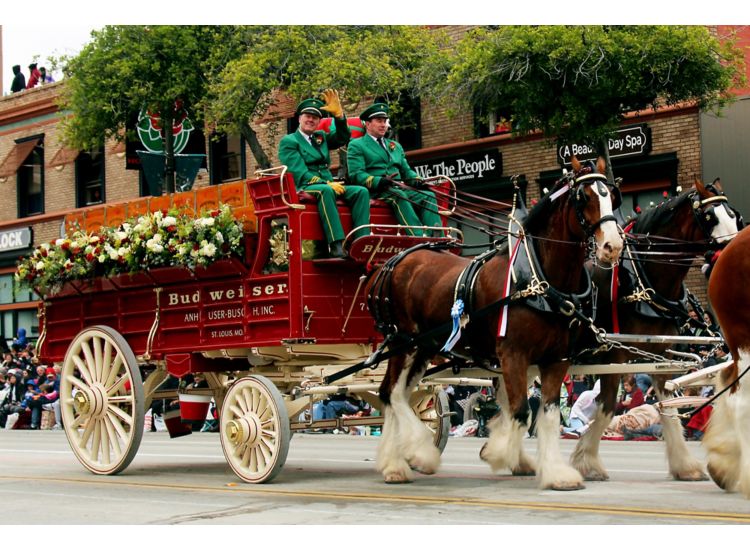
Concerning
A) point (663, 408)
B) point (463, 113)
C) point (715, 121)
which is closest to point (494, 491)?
point (663, 408)

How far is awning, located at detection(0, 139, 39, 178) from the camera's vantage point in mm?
37062

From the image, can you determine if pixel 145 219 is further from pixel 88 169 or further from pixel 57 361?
pixel 88 169

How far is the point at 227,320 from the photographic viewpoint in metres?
11.7

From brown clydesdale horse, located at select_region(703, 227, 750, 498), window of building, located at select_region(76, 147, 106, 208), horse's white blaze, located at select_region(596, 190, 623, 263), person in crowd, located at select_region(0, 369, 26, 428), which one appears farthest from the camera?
window of building, located at select_region(76, 147, 106, 208)

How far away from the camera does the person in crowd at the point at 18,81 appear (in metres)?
38.4

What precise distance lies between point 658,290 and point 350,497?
133 inches

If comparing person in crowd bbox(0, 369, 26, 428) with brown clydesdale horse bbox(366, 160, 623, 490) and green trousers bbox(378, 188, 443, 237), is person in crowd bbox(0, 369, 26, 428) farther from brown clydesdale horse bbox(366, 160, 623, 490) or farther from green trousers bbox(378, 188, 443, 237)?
brown clydesdale horse bbox(366, 160, 623, 490)

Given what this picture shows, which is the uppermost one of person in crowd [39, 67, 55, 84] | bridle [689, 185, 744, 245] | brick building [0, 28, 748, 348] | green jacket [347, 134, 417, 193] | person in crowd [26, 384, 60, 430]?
person in crowd [39, 67, 55, 84]

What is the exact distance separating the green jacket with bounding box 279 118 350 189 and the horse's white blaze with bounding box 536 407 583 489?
3.35 m

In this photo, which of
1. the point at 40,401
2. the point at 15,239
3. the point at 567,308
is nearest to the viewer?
the point at 567,308

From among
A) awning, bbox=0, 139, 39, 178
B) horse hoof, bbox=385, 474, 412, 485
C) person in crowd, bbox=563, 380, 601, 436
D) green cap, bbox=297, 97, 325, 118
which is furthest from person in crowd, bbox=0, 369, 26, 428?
horse hoof, bbox=385, 474, 412, 485

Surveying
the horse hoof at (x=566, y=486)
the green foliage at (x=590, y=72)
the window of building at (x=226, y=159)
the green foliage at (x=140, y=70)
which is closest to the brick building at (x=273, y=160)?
the window of building at (x=226, y=159)

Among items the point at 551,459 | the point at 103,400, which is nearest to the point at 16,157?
the point at 103,400

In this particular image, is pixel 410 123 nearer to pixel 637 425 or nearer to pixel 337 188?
pixel 637 425
